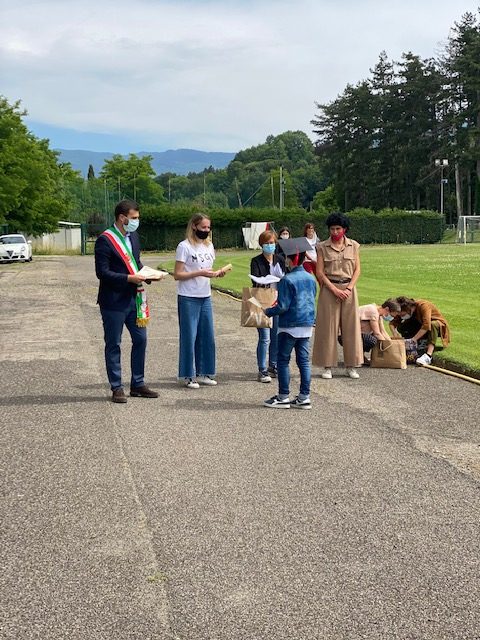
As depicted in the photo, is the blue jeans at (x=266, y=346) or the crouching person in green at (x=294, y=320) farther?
the blue jeans at (x=266, y=346)

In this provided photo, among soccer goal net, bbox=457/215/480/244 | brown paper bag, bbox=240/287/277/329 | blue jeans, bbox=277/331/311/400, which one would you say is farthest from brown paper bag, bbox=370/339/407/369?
soccer goal net, bbox=457/215/480/244

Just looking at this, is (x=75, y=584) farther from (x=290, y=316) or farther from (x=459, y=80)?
(x=459, y=80)

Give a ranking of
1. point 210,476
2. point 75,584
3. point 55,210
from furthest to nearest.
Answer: point 55,210, point 210,476, point 75,584

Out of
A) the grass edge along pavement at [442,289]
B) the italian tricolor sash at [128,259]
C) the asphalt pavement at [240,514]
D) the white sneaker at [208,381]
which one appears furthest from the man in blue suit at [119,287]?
the grass edge along pavement at [442,289]

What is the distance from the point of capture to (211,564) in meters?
4.64

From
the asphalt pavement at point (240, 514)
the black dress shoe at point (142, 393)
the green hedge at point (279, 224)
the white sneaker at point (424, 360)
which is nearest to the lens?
the asphalt pavement at point (240, 514)

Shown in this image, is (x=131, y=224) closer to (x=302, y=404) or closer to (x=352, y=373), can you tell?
(x=302, y=404)

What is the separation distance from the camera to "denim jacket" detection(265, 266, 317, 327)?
8891mm

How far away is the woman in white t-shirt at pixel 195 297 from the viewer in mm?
10078

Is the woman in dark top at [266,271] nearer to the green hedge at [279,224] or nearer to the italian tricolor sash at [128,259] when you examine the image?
the italian tricolor sash at [128,259]

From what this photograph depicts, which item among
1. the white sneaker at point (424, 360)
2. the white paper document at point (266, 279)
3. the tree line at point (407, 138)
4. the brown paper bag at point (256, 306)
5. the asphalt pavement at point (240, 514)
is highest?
the tree line at point (407, 138)

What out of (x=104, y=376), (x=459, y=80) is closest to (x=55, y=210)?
(x=459, y=80)

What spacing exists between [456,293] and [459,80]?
2811 inches

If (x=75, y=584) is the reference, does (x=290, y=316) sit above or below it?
above
